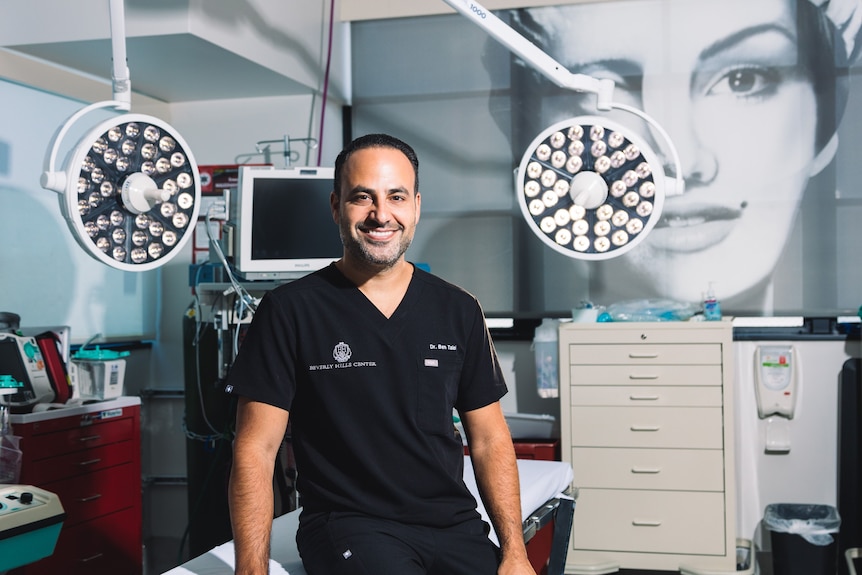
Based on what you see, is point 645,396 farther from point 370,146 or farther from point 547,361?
point 370,146

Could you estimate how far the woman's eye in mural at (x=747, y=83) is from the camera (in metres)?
3.92

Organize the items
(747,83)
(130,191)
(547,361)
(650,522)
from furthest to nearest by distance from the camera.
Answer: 1. (747,83)
2. (547,361)
3. (650,522)
4. (130,191)

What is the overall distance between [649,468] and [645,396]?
27 centimetres

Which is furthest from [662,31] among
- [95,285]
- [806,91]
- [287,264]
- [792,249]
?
[95,285]

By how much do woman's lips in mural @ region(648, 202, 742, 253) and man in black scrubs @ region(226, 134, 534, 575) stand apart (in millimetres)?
2398

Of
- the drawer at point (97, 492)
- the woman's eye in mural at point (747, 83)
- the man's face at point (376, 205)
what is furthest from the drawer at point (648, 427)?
the man's face at point (376, 205)

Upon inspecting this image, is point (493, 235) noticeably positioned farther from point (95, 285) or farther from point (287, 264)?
point (95, 285)

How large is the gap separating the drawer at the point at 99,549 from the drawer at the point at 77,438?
27 centimetres

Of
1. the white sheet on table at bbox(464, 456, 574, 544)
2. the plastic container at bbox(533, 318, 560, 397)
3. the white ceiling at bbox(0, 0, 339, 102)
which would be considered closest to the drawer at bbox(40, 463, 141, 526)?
the white sheet on table at bbox(464, 456, 574, 544)

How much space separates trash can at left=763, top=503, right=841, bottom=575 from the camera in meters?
3.41

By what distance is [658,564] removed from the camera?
3.52 metres

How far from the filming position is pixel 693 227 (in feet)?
13.1

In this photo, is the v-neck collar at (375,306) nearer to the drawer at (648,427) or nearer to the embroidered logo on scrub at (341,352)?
the embroidered logo on scrub at (341,352)

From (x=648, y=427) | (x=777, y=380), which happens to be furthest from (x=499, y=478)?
(x=777, y=380)
